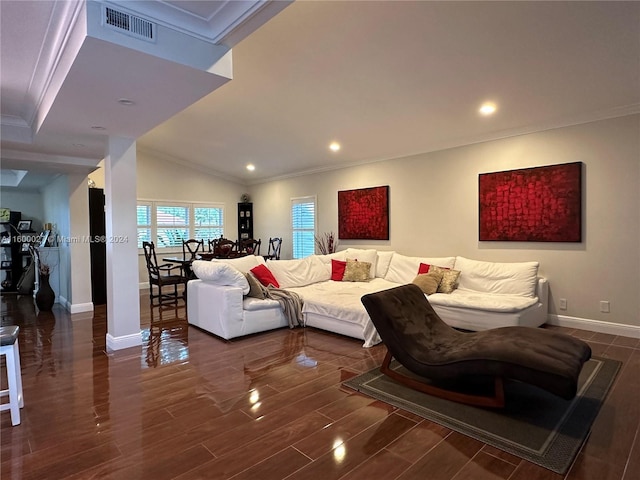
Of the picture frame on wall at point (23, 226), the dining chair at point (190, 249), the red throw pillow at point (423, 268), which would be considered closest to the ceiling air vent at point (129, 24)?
the red throw pillow at point (423, 268)

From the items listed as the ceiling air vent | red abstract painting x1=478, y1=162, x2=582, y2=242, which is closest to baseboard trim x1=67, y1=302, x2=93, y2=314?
the ceiling air vent

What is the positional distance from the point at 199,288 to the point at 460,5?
13.6 feet

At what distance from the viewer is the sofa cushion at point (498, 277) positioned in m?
Result: 4.63

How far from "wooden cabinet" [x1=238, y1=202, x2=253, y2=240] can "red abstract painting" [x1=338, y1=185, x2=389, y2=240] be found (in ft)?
10.6

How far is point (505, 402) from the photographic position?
2.67 m

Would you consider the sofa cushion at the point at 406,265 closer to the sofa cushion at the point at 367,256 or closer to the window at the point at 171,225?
the sofa cushion at the point at 367,256

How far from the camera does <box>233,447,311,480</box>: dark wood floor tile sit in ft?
6.41

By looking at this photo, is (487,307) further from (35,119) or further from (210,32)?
(35,119)

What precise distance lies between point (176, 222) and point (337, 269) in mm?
4556

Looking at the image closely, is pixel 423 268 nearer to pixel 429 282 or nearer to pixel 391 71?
pixel 429 282

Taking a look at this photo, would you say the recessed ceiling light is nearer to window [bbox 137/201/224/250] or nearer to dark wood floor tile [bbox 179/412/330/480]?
dark wood floor tile [bbox 179/412/330/480]

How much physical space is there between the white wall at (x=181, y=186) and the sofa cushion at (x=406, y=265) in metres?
5.11

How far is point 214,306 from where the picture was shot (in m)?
4.51

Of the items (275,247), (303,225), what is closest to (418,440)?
(303,225)
